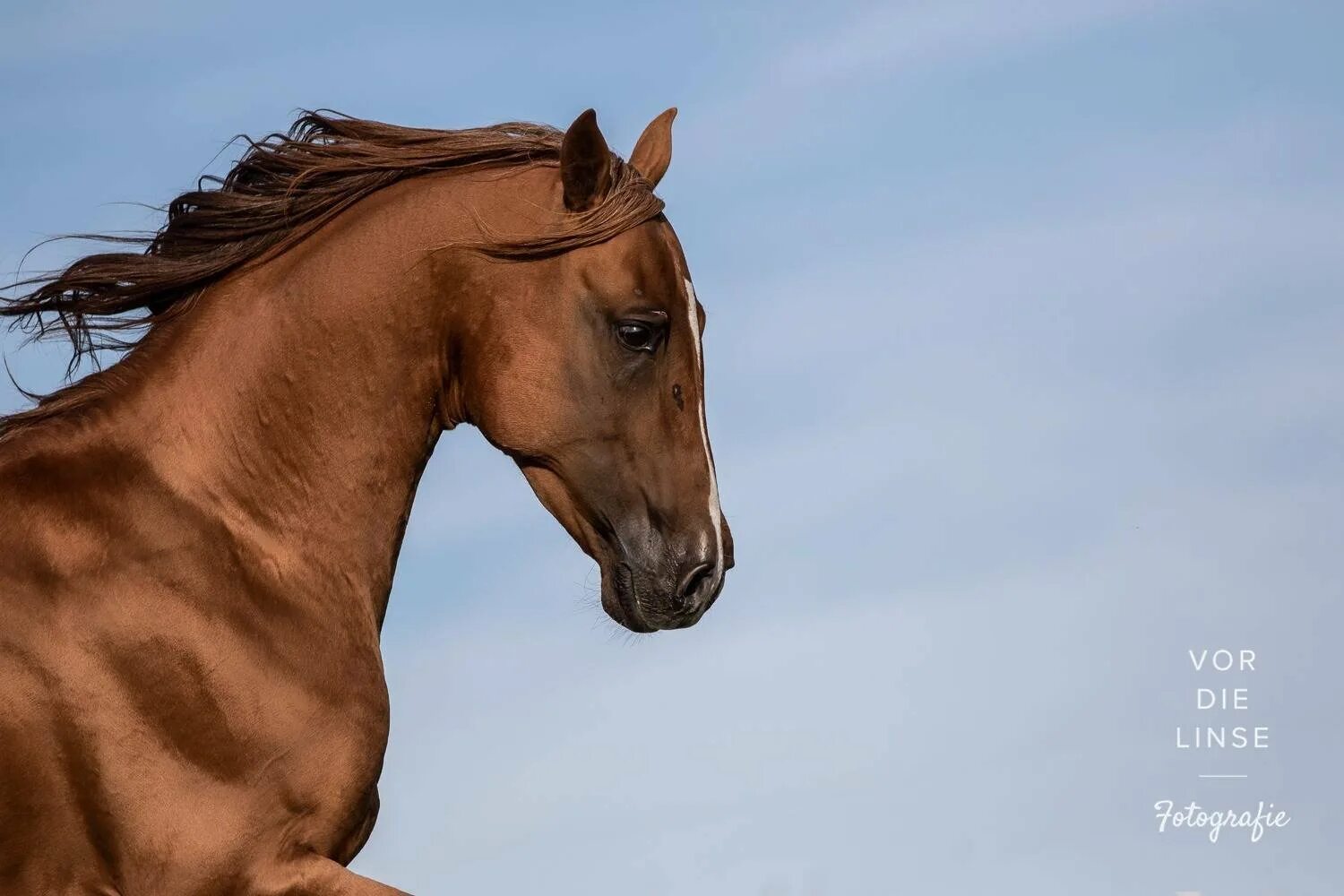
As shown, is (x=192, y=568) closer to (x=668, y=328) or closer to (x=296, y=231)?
(x=296, y=231)

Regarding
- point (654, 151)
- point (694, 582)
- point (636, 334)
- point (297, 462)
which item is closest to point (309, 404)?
point (297, 462)

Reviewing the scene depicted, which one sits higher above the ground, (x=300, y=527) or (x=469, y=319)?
(x=469, y=319)

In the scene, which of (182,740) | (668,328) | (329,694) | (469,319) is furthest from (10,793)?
(668,328)

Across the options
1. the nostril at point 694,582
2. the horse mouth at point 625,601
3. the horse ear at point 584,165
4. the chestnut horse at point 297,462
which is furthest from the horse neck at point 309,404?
the nostril at point 694,582

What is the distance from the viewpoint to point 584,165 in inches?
238

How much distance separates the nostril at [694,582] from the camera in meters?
5.92

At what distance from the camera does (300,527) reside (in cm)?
590

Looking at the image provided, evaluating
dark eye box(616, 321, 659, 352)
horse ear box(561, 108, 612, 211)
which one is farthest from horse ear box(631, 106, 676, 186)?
dark eye box(616, 321, 659, 352)

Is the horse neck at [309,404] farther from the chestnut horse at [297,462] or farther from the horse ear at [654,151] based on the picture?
the horse ear at [654,151]

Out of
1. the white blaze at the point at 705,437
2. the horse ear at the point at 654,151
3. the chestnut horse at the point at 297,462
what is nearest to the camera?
the chestnut horse at the point at 297,462

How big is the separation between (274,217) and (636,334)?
48.9 inches

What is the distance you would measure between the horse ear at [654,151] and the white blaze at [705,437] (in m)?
0.62

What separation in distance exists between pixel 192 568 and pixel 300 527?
38 cm

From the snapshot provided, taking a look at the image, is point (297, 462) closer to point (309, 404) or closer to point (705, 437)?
point (309, 404)
